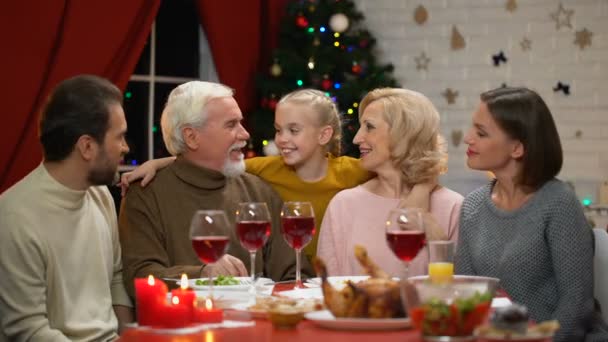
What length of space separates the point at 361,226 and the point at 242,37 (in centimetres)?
337

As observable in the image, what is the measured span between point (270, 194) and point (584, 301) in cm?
127

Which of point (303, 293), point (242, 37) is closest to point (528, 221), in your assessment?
point (303, 293)

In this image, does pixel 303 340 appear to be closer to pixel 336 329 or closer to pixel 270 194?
pixel 336 329

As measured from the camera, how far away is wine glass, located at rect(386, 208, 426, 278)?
7.91ft

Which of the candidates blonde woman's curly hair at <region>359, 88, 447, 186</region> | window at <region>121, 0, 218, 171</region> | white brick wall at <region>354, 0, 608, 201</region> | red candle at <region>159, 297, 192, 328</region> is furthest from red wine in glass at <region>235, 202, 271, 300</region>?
white brick wall at <region>354, 0, 608, 201</region>

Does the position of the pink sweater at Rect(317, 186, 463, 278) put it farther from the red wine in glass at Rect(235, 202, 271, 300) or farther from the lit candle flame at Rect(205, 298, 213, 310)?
the lit candle flame at Rect(205, 298, 213, 310)

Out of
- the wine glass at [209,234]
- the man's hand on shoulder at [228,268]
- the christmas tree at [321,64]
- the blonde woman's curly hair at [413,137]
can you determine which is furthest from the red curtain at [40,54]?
the wine glass at [209,234]

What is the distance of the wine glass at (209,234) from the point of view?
7.73ft

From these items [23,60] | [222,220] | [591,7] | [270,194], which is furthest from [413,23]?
[222,220]

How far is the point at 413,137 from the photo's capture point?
12.0 feet

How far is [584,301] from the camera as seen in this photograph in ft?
9.70

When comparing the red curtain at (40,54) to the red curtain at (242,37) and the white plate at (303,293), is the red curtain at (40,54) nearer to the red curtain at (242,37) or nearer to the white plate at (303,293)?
the red curtain at (242,37)

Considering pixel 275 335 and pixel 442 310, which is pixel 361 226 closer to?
pixel 275 335

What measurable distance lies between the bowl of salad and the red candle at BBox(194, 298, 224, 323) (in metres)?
0.43
